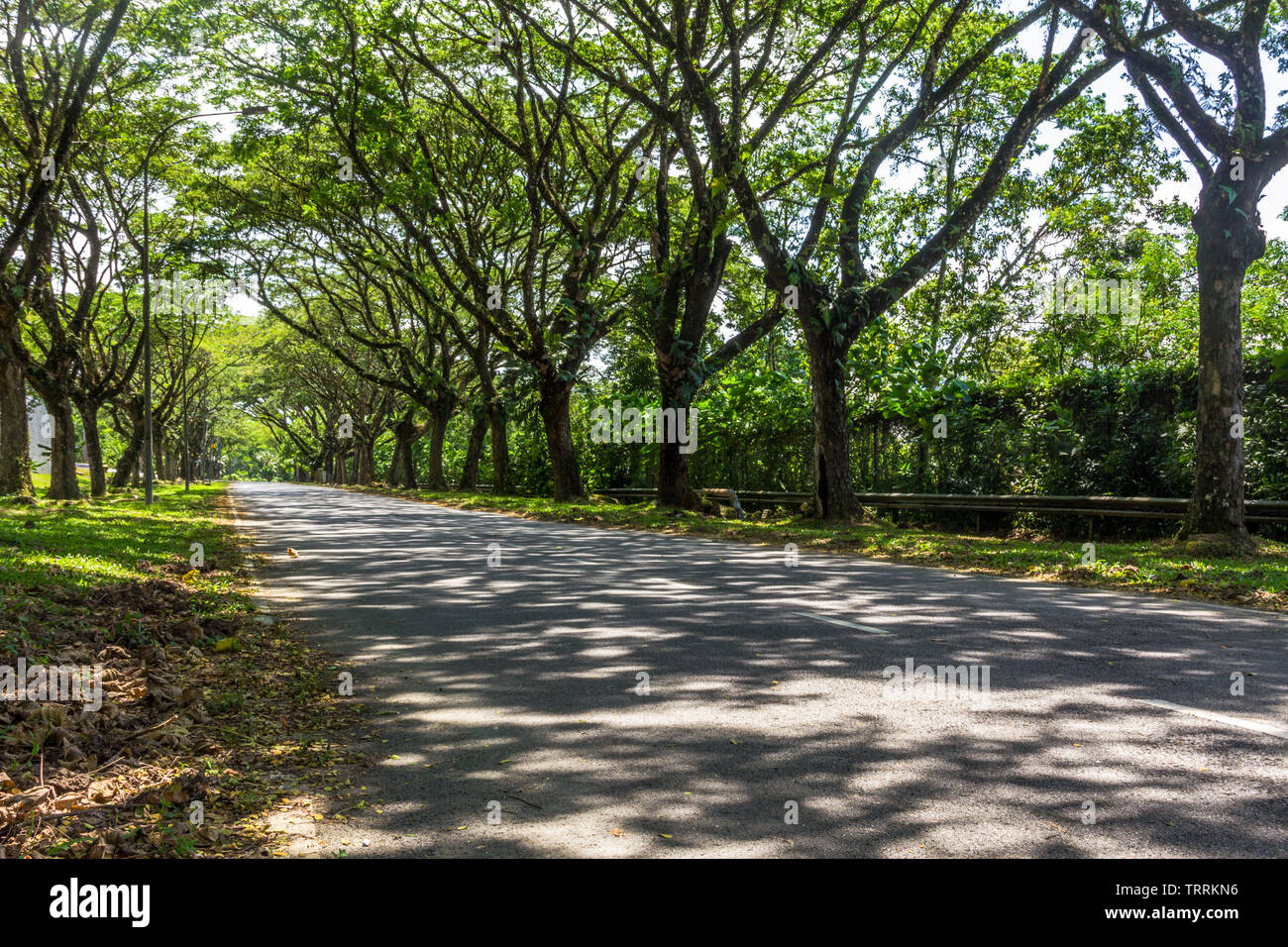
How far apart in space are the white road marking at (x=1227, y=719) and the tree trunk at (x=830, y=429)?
41.9 ft

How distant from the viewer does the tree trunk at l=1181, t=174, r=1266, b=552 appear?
508 inches

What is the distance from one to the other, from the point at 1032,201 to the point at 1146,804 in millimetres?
24006

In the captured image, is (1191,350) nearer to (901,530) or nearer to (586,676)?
(901,530)

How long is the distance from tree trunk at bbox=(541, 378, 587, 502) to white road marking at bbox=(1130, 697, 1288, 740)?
23395 millimetres

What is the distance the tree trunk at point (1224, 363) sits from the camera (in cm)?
1289

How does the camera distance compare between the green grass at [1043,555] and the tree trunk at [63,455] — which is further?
the tree trunk at [63,455]

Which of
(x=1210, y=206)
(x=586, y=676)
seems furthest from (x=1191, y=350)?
(x=586, y=676)

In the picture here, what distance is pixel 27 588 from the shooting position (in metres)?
7.98

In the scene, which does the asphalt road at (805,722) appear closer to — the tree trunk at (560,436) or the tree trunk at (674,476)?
the tree trunk at (674,476)

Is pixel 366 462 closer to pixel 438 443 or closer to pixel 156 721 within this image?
pixel 438 443

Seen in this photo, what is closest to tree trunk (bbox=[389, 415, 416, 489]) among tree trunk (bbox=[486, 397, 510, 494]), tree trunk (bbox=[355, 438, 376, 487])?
tree trunk (bbox=[355, 438, 376, 487])

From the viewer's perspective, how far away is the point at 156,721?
5.14 meters

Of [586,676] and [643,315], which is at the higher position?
[643,315]

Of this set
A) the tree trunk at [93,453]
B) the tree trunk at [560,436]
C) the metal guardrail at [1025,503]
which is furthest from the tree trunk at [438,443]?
the metal guardrail at [1025,503]
